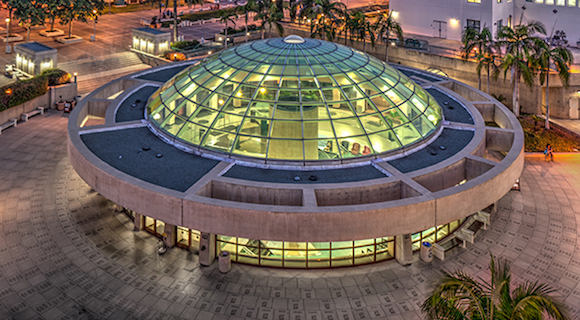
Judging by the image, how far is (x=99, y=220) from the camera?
108 ft

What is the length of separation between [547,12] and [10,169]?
65.5 meters

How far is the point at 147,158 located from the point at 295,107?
8.99 metres

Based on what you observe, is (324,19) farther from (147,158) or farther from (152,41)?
(147,158)

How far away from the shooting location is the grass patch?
48.8 meters

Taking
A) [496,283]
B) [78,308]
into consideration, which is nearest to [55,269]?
[78,308]

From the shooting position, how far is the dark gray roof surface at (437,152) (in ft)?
95.4

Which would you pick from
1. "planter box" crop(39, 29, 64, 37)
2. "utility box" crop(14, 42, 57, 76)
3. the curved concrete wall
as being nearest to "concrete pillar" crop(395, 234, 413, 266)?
the curved concrete wall

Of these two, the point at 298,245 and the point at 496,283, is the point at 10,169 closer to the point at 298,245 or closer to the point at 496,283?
the point at 298,245

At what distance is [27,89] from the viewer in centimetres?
5234

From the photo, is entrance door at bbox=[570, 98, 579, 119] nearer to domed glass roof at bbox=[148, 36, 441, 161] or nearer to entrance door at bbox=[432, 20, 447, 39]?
entrance door at bbox=[432, 20, 447, 39]

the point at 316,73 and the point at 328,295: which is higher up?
the point at 316,73

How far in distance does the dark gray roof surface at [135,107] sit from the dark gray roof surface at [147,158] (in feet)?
7.74

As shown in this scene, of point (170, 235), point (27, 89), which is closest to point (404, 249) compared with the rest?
point (170, 235)

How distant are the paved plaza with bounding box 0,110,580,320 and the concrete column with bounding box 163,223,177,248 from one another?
0.78 metres
